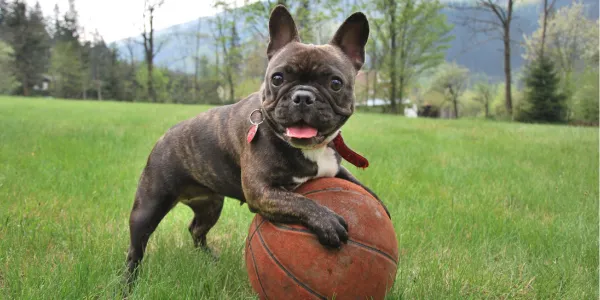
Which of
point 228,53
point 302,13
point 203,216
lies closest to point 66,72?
point 228,53

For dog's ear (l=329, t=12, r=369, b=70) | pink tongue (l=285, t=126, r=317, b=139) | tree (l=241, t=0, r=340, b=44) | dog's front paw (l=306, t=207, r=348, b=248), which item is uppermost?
tree (l=241, t=0, r=340, b=44)

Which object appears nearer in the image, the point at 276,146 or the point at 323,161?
the point at 276,146

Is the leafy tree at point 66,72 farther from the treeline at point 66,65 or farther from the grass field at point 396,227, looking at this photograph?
the grass field at point 396,227

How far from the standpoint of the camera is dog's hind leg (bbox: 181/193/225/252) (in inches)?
165

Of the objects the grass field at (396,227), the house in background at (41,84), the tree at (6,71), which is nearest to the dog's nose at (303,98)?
the grass field at (396,227)

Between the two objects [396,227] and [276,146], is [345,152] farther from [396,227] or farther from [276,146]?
[396,227]

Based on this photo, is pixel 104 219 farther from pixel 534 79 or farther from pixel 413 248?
pixel 534 79

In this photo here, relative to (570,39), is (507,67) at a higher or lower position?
lower

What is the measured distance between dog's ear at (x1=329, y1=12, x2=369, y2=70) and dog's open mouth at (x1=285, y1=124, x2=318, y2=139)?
0.82 m

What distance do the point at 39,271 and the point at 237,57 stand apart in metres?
49.3

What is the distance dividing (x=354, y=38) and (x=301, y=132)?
1.02 meters

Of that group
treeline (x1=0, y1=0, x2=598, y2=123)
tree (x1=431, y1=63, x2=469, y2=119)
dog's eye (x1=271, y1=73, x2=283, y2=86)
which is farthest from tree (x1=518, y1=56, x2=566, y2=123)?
tree (x1=431, y1=63, x2=469, y2=119)

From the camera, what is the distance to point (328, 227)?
2568 millimetres

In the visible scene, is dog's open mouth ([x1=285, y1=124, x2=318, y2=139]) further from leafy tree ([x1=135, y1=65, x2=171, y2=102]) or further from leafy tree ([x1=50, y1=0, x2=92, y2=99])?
leafy tree ([x1=50, y1=0, x2=92, y2=99])
